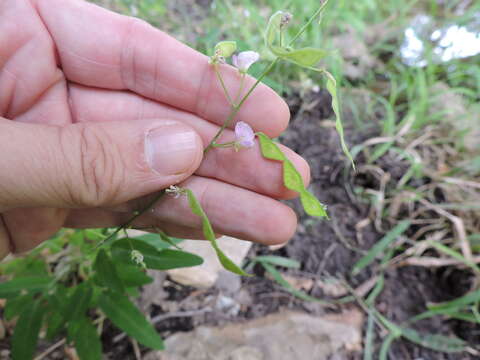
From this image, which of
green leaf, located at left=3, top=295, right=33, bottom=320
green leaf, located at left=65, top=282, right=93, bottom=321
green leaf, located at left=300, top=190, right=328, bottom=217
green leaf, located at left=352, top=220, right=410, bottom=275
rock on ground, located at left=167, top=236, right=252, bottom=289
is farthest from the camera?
green leaf, located at left=352, top=220, right=410, bottom=275

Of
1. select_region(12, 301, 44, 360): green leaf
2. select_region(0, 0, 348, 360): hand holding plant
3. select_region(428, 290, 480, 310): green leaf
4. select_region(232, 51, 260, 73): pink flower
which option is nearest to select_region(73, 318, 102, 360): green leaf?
select_region(0, 0, 348, 360): hand holding plant

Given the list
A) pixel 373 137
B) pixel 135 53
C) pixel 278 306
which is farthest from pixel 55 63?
pixel 373 137

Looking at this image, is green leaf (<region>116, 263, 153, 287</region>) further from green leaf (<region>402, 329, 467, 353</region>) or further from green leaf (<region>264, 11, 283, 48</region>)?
green leaf (<region>402, 329, 467, 353</region>)

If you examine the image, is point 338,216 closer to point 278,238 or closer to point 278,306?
point 278,306

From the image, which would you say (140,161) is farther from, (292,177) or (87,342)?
(87,342)

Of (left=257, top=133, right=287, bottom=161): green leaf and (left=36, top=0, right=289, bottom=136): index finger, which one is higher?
(left=257, top=133, right=287, bottom=161): green leaf

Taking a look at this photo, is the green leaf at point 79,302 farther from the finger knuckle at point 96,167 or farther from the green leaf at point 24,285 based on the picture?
the finger knuckle at point 96,167
